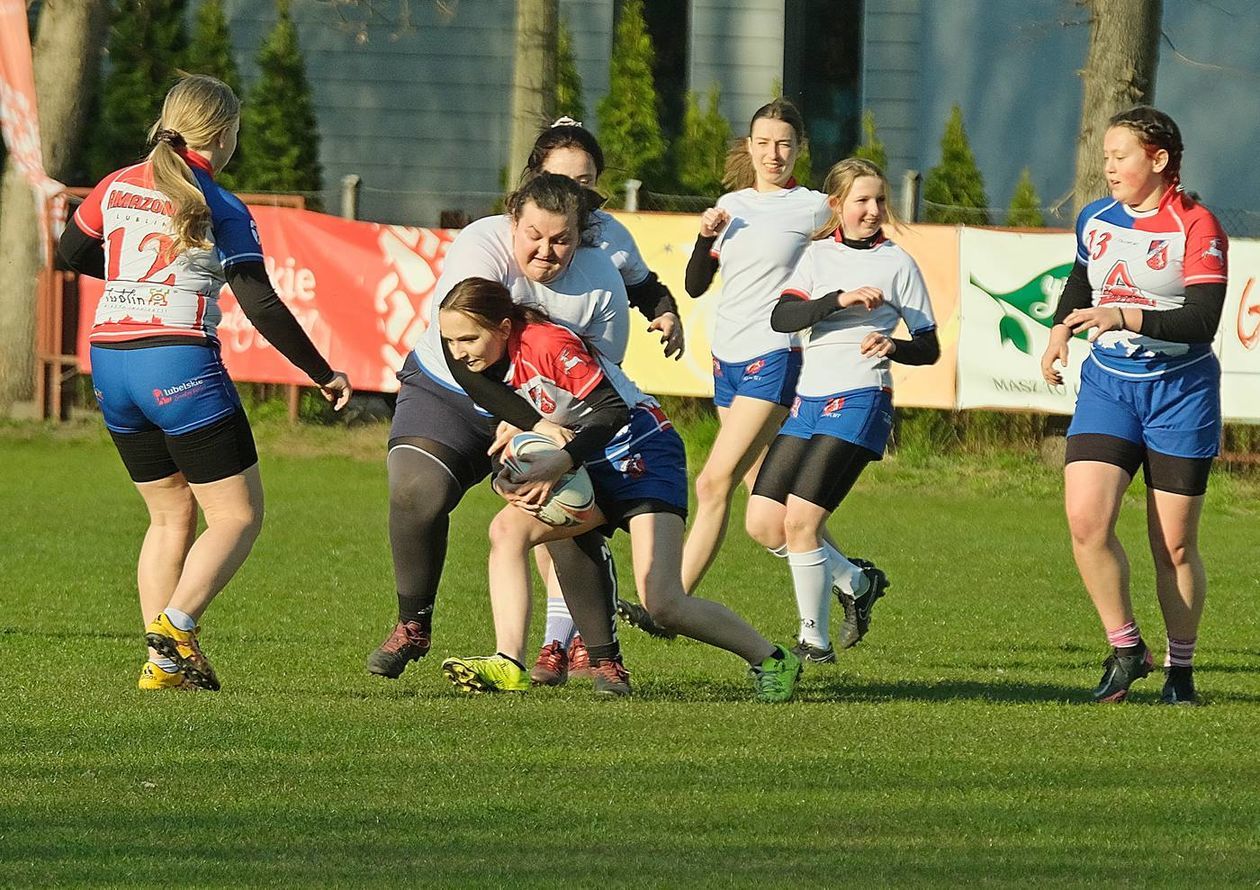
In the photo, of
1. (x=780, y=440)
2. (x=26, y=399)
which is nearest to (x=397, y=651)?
(x=780, y=440)

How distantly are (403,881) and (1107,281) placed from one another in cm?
358

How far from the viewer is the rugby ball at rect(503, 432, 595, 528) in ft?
20.7

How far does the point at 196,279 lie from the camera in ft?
21.8

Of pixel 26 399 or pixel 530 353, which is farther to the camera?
pixel 26 399

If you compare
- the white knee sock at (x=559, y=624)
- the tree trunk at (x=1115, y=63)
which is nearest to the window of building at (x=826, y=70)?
the tree trunk at (x=1115, y=63)

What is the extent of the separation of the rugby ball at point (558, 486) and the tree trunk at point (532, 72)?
12.0m

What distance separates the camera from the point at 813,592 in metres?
8.17

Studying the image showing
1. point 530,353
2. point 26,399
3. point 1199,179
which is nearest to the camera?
point 530,353

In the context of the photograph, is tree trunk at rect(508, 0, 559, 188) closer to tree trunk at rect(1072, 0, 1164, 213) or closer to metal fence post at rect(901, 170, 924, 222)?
metal fence post at rect(901, 170, 924, 222)

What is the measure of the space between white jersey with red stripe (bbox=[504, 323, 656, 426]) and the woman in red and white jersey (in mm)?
621

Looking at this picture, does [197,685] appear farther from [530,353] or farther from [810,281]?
[810,281]

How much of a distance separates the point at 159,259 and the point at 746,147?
309cm

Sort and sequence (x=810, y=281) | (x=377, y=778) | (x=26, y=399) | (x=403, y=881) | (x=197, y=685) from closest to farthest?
(x=403, y=881) < (x=377, y=778) < (x=197, y=685) < (x=810, y=281) < (x=26, y=399)

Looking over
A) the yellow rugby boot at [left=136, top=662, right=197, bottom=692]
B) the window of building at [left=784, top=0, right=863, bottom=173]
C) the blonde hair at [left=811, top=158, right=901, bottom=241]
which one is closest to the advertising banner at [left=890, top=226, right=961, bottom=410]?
the blonde hair at [left=811, top=158, right=901, bottom=241]
